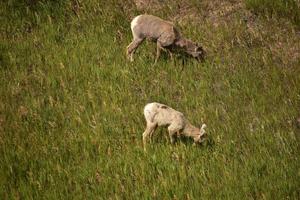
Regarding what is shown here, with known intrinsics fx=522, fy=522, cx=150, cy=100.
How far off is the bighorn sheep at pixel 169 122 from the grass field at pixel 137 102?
19 centimetres

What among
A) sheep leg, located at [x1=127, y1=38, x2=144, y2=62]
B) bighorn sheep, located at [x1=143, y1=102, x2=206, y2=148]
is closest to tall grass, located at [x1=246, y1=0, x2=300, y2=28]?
sheep leg, located at [x1=127, y1=38, x2=144, y2=62]

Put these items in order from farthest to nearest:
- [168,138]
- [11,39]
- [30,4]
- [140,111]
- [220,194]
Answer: [30,4] < [11,39] < [140,111] < [168,138] < [220,194]

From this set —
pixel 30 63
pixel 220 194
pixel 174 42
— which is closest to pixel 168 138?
pixel 220 194

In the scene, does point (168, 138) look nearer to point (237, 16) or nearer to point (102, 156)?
point (102, 156)

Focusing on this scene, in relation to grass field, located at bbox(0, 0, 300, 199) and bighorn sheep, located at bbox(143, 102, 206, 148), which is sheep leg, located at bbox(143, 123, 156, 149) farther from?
grass field, located at bbox(0, 0, 300, 199)

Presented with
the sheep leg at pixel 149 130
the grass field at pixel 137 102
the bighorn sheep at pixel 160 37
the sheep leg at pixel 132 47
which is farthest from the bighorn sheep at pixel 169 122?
the sheep leg at pixel 132 47

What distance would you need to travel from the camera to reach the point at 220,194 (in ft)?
21.0

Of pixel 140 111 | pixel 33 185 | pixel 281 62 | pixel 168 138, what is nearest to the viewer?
pixel 33 185

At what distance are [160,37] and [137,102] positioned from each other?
206 cm

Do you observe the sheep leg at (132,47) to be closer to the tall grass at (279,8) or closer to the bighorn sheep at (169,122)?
the bighorn sheep at (169,122)

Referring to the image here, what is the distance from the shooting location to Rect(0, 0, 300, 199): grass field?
680 centimetres

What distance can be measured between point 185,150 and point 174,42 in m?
3.73

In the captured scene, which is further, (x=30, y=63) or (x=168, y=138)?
(x=30, y=63)

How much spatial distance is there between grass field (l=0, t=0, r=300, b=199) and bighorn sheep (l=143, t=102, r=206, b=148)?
0.19m
